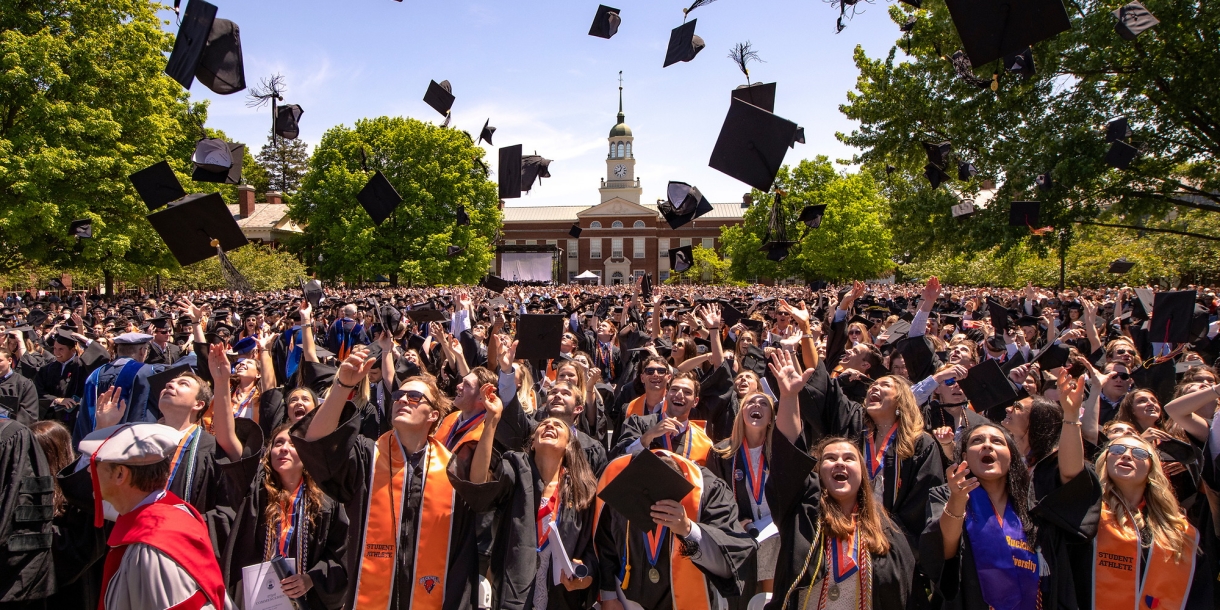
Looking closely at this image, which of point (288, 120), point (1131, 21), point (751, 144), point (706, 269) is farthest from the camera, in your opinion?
point (706, 269)

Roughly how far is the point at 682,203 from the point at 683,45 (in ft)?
7.18

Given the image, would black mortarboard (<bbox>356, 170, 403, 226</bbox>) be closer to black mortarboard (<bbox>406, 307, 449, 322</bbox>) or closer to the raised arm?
black mortarboard (<bbox>406, 307, 449, 322</bbox>)

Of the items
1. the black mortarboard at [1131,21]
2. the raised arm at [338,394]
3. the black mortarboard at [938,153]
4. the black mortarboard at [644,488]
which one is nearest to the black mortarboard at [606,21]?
the raised arm at [338,394]

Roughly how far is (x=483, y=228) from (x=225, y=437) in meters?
37.0

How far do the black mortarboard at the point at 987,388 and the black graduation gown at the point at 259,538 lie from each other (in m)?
3.79

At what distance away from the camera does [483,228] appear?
4006 centimetres

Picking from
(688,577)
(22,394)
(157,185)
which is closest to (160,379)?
(22,394)

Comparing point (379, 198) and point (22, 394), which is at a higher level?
point (379, 198)

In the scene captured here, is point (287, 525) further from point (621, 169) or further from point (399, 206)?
point (621, 169)

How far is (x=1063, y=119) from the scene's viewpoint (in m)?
16.5

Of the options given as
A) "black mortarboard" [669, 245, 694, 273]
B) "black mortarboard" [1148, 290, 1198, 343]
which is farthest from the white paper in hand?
"black mortarboard" [669, 245, 694, 273]

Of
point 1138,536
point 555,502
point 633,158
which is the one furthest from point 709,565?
point 633,158

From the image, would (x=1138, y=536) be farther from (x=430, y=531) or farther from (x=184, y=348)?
(x=184, y=348)

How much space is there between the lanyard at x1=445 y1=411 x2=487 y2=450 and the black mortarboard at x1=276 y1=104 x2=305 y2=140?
21.1 feet
